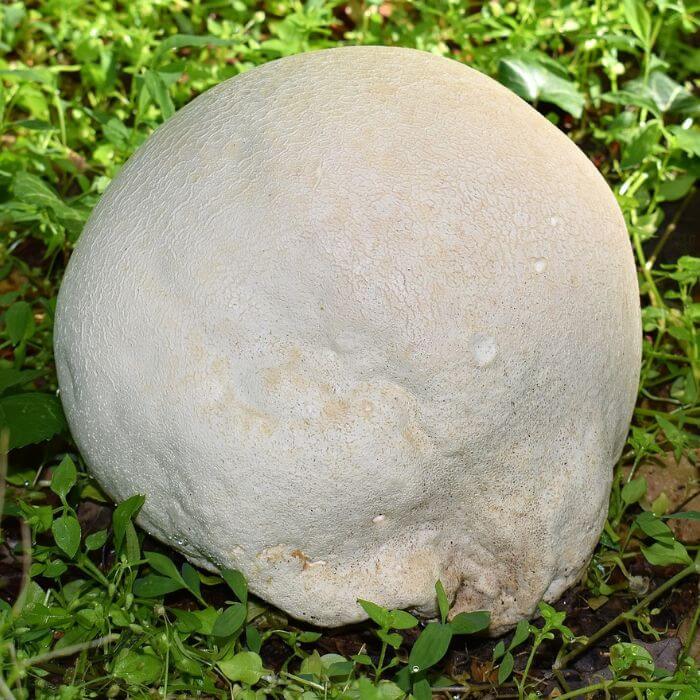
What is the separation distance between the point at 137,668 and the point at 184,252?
88 centimetres

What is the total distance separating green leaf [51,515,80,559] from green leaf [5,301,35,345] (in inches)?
29.2

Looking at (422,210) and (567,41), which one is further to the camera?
(567,41)

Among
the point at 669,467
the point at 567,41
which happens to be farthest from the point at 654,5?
the point at 669,467

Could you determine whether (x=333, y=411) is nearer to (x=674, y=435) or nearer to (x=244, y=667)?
(x=244, y=667)

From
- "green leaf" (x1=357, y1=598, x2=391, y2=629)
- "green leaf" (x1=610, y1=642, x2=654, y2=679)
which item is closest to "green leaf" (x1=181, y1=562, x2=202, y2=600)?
"green leaf" (x1=357, y1=598, x2=391, y2=629)

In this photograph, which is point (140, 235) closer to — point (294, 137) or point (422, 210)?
point (294, 137)

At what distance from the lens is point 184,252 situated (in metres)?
1.85

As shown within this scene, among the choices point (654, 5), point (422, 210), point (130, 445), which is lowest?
point (130, 445)

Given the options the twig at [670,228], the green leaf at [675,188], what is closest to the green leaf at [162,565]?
the twig at [670,228]

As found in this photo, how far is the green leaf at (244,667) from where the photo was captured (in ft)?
6.42

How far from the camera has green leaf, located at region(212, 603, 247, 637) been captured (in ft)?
6.18

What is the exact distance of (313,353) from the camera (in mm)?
1823

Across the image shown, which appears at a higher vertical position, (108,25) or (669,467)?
(108,25)

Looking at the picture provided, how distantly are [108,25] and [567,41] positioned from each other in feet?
5.99
